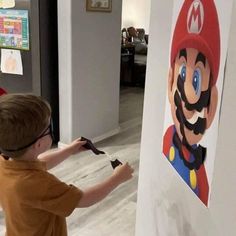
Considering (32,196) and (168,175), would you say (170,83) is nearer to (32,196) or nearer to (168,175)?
(168,175)

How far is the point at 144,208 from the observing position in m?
1.69

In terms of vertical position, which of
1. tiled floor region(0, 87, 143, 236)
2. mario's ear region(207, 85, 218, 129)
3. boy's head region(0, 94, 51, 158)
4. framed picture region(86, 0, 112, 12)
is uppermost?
framed picture region(86, 0, 112, 12)

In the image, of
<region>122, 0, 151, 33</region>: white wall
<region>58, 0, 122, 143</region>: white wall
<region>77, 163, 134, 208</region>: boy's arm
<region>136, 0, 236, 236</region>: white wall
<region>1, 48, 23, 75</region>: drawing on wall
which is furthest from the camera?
<region>122, 0, 151, 33</region>: white wall

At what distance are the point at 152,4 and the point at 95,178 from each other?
5.78 feet

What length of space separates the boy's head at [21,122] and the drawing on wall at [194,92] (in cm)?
45

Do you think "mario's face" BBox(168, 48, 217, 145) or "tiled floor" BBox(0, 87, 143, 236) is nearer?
"mario's face" BBox(168, 48, 217, 145)

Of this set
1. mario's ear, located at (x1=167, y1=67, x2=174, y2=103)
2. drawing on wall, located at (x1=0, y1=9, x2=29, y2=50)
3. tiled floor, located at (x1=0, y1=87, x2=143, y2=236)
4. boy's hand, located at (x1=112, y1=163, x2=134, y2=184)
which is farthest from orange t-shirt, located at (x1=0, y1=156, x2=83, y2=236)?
drawing on wall, located at (x1=0, y1=9, x2=29, y2=50)

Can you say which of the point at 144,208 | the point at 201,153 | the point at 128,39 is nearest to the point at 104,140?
the point at 144,208

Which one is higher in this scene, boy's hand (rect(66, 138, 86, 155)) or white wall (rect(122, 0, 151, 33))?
white wall (rect(122, 0, 151, 33))

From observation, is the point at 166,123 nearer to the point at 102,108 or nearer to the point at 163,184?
the point at 163,184

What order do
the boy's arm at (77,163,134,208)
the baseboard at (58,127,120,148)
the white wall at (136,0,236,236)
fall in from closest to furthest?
1. the white wall at (136,0,236,236)
2. the boy's arm at (77,163,134,208)
3. the baseboard at (58,127,120,148)

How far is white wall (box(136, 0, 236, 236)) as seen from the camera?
1003 millimetres

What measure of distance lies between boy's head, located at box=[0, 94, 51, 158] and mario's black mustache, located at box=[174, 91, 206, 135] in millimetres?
435

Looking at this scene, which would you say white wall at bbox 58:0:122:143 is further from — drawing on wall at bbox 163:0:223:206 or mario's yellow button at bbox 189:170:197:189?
mario's yellow button at bbox 189:170:197:189
